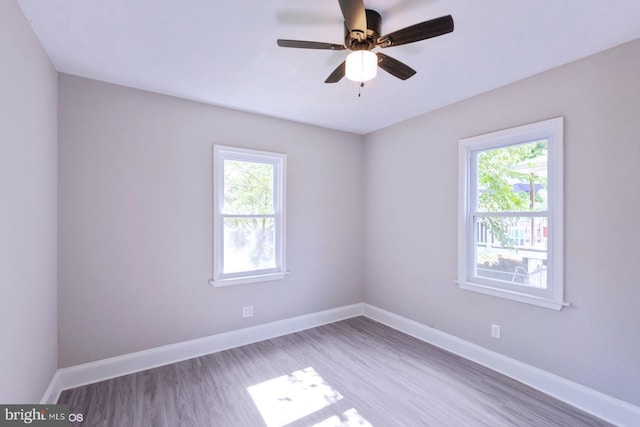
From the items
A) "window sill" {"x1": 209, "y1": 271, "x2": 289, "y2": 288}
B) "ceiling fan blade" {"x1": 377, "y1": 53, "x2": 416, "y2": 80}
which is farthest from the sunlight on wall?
"ceiling fan blade" {"x1": 377, "y1": 53, "x2": 416, "y2": 80}

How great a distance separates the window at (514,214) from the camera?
7.80 feet

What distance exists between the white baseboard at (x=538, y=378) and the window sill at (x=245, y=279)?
5.44 ft

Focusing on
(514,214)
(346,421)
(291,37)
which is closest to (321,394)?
(346,421)

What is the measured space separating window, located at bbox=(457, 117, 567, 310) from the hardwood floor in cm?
81

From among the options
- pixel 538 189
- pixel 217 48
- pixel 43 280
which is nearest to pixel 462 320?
pixel 538 189

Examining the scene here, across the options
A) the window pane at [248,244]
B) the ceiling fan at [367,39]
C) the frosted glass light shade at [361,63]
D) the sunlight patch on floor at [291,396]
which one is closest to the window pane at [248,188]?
the window pane at [248,244]

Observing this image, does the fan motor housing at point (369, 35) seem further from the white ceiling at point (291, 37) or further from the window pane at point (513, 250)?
the window pane at point (513, 250)

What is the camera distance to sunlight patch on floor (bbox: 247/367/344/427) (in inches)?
83.0

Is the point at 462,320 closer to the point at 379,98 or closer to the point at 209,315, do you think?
the point at 379,98

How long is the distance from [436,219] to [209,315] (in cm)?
272

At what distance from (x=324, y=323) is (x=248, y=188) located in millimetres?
2049

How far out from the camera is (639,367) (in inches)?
76.6

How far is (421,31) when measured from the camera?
1.53m

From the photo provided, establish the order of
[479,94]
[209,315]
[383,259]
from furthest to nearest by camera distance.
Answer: [383,259]
[209,315]
[479,94]
